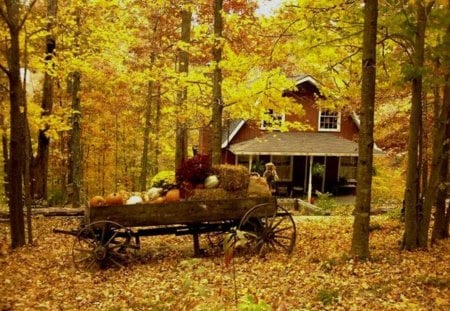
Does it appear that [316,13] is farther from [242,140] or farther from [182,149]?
[242,140]

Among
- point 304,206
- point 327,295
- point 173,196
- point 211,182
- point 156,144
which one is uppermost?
point 156,144

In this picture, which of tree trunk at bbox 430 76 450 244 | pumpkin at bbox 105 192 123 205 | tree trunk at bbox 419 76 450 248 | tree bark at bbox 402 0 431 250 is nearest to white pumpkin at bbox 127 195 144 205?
pumpkin at bbox 105 192 123 205

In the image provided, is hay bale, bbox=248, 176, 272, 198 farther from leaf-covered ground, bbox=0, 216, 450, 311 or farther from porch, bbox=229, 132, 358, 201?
porch, bbox=229, 132, 358, 201

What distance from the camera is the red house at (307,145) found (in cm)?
2594

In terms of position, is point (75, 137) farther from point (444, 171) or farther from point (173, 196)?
point (444, 171)

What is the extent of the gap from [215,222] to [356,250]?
11.8 ft

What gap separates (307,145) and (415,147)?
16905 mm

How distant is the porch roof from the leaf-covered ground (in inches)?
524

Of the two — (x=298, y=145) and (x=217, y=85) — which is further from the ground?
(x=217, y=85)

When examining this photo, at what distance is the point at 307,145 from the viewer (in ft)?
84.6

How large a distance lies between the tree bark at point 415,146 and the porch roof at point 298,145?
14.8 meters

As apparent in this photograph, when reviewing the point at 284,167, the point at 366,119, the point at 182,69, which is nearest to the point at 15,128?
the point at 366,119

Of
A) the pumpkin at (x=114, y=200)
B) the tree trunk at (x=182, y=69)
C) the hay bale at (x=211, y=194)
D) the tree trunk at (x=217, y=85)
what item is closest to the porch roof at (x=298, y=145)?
the tree trunk at (x=182, y=69)

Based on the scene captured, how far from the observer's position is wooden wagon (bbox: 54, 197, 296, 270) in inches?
377
